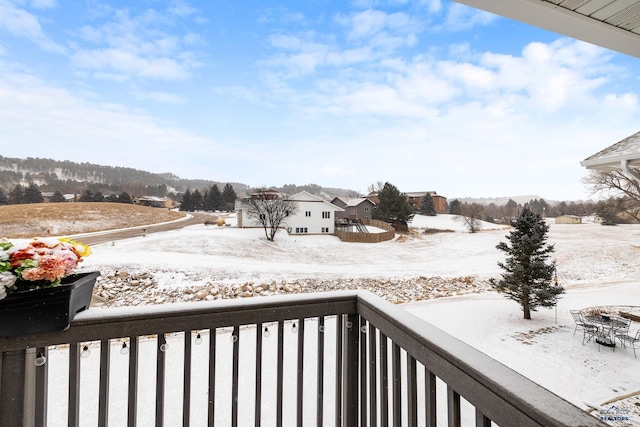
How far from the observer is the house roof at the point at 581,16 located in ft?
2.88

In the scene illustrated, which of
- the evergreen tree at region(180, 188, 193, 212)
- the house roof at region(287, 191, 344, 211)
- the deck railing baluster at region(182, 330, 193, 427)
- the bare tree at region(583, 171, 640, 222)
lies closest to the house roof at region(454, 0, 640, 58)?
the deck railing baluster at region(182, 330, 193, 427)

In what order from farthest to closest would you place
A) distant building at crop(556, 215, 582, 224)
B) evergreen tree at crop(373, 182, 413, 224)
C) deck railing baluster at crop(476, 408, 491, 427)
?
evergreen tree at crop(373, 182, 413, 224) < distant building at crop(556, 215, 582, 224) < deck railing baluster at crop(476, 408, 491, 427)

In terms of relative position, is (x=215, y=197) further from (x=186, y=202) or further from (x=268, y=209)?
(x=268, y=209)

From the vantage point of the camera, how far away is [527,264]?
15.2 feet

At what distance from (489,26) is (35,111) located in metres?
4.59

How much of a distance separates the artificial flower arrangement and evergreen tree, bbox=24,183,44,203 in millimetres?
2457

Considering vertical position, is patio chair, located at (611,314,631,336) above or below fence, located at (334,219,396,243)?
below

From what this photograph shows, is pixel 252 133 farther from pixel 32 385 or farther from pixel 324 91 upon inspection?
pixel 32 385

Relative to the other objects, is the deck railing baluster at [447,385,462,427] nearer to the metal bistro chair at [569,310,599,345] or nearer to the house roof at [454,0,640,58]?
the house roof at [454,0,640,58]

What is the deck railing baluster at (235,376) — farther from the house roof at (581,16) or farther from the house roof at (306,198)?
the house roof at (306,198)

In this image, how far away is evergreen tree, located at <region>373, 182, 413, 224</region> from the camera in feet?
31.7

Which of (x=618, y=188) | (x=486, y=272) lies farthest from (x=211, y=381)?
(x=486, y=272)

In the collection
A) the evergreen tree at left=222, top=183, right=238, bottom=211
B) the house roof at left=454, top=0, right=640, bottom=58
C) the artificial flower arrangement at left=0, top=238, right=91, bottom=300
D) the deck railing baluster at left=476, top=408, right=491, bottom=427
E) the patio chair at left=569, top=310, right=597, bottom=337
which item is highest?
the house roof at left=454, top=0, right=640, bottom=58

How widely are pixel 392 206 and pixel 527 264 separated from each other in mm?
6257
